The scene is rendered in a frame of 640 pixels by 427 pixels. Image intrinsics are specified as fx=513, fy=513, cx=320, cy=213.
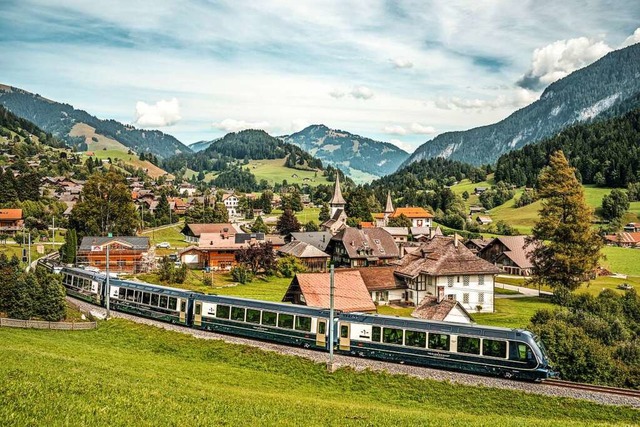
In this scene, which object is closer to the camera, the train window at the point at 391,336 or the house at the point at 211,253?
the train window at the point at 391,336

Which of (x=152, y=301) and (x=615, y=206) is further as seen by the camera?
(x=615, y=206)

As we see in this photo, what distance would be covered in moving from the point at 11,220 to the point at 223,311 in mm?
67379

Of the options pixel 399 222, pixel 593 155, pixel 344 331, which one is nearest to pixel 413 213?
pixel 399 222

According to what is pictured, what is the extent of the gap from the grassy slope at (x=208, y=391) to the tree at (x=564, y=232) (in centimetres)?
2908

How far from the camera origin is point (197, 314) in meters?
31.7

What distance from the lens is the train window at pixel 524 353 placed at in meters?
22.9

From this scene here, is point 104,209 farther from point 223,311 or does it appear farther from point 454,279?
point 454,279

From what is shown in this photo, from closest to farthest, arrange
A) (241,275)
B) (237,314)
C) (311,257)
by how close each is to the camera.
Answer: (237,314) < (241,275) < (311,257)

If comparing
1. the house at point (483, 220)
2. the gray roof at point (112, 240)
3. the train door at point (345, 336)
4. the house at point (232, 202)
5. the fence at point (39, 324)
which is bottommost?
the fence at point (39, 324)

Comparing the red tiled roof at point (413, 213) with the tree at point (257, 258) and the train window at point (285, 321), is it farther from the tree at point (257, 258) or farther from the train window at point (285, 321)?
the train window at point (285, 321)

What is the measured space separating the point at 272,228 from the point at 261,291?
207 feet

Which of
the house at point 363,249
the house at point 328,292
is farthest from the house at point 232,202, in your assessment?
the house at point 328,292

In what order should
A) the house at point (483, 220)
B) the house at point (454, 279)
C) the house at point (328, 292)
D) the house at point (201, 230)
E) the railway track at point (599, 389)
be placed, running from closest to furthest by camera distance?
1. the railway track at point (599, 389)
2. the house at point (328, 292)
3. the house at point (454, 279)
4. the house at point (201, 230)
5. the house at point (483, 220)

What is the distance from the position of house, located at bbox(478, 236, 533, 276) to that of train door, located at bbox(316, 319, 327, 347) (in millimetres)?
55014
